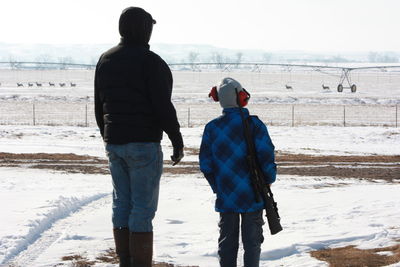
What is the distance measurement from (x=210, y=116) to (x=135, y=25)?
1506 inches

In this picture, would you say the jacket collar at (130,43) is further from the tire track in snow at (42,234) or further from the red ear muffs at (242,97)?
the tire track in snow at (42,234)

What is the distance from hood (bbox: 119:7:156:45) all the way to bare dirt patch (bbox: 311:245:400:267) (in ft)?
9.60

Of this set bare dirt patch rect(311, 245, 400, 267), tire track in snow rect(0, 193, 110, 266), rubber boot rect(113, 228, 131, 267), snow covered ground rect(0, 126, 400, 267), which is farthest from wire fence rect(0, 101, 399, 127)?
Result: rubber boot rect(113, 228, 131, 267)

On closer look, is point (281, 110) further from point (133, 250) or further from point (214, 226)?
point (133, 250)

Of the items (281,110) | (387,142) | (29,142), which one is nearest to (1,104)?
(281,110)

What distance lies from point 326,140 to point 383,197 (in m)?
17.6

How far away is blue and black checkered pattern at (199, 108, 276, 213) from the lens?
17.5 ft

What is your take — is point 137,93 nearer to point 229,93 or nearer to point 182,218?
point 229,93

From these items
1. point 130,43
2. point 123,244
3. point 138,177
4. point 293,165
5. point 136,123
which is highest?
point 130,43

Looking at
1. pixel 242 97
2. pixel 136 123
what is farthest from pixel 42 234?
pixel 242 97

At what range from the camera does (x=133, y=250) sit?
5379 mm

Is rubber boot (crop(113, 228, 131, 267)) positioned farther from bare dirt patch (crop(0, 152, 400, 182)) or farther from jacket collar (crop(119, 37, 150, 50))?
bare dirt patch (crop(0, 152, 400, 182))

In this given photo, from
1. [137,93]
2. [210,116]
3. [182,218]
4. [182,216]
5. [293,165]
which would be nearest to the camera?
[137,93]

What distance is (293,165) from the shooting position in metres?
18.6
